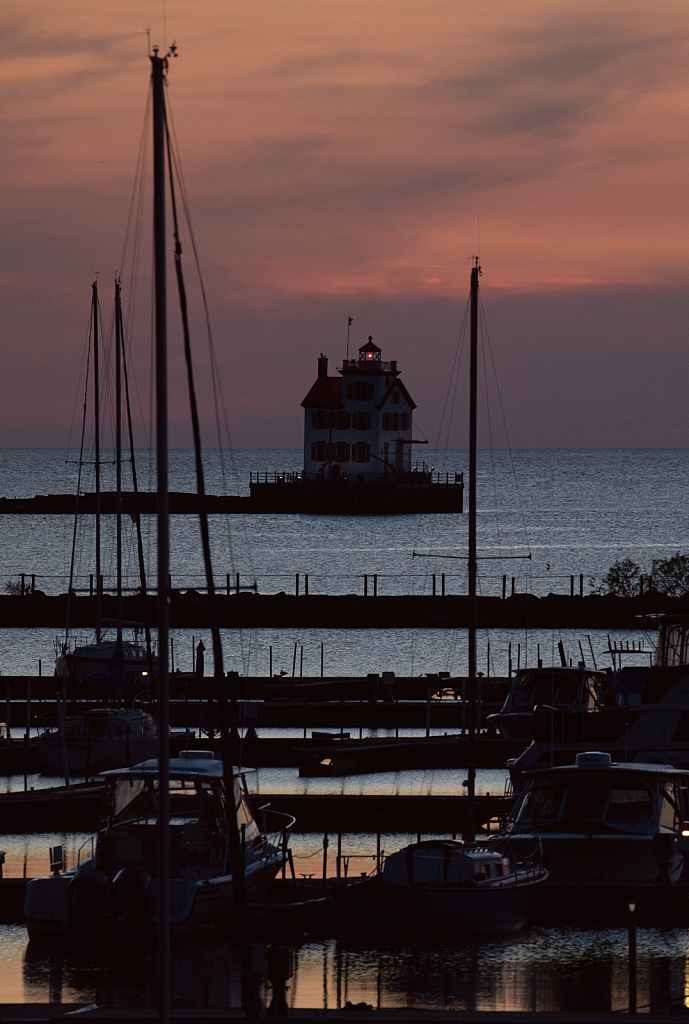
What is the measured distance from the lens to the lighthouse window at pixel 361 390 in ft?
384

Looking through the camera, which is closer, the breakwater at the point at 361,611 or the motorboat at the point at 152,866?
the motorboat at the point at 152,866

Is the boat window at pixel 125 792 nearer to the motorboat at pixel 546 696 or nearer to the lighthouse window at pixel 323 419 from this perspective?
the motorboat at pixel 546 696

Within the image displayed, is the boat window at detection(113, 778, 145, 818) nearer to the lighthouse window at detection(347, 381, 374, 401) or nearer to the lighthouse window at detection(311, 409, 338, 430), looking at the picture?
the lighthouse window at detection(347, 381, 374, 401)

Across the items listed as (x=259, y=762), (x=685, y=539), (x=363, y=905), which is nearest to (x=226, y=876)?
(x=363, y=905)

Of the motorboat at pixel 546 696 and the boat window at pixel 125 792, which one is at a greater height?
the boat window at pixel 125 792

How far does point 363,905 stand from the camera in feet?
58.4

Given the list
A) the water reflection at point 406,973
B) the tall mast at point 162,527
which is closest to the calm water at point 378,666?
the water reflection at point 406,973

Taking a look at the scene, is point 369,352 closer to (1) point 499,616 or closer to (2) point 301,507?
(2) point 301,507

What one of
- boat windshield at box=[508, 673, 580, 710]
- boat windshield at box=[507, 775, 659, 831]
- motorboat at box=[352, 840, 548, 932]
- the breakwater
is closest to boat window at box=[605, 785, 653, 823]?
boat windshield at box=[507, 775, 659, 831]

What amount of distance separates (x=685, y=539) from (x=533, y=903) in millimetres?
116378

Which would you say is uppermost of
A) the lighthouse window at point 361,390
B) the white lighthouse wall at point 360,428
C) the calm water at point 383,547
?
the lighthouse window at point 361,390

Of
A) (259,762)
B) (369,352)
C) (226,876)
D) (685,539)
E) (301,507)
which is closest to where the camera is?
(226,876)

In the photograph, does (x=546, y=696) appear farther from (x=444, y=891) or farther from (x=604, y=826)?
(x=444, y=891)

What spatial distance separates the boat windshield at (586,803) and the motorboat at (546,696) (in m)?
8.84
